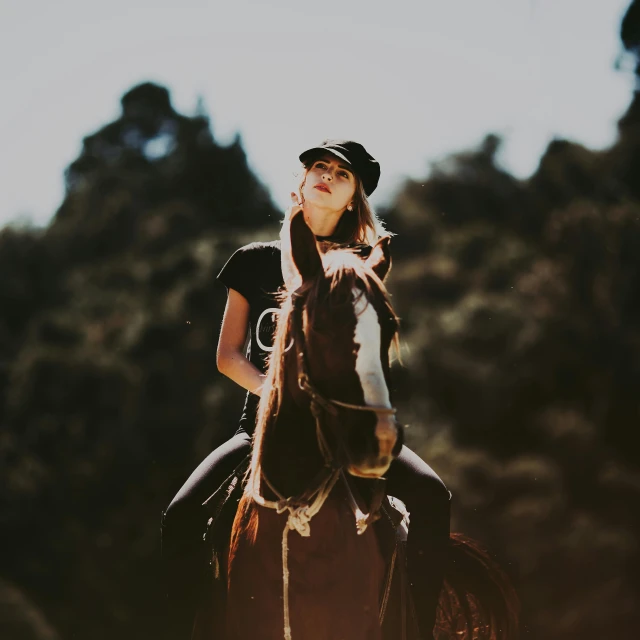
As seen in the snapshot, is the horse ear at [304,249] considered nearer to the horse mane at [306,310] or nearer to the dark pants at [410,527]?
the horse mane at [306,310]

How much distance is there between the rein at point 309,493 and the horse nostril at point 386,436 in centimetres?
9

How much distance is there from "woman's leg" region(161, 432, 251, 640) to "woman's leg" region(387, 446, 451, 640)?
0.55 metres

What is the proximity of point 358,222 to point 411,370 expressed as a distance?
544 inches

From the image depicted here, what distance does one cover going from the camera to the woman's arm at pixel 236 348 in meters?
2.83

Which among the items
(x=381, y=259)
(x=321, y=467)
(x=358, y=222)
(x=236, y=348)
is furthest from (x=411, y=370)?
(x=321, y=467)

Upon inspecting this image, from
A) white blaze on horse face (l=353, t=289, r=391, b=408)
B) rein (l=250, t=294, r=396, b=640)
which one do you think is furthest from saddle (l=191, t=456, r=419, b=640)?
white blaze on horse face (l=353, t=289, r=391, b=408)

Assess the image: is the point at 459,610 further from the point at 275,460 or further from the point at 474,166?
the point at 474,166

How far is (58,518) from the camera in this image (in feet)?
52.7

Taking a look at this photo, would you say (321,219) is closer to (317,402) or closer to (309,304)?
(309,304)

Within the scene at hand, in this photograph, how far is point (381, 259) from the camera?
8.15ft

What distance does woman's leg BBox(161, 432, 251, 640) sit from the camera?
9.30 feet

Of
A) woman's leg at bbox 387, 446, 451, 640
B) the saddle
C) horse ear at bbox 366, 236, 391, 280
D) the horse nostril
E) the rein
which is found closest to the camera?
the horse nostril

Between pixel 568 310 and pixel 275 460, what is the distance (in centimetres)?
1570

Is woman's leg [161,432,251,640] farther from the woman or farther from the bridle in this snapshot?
the bridle
